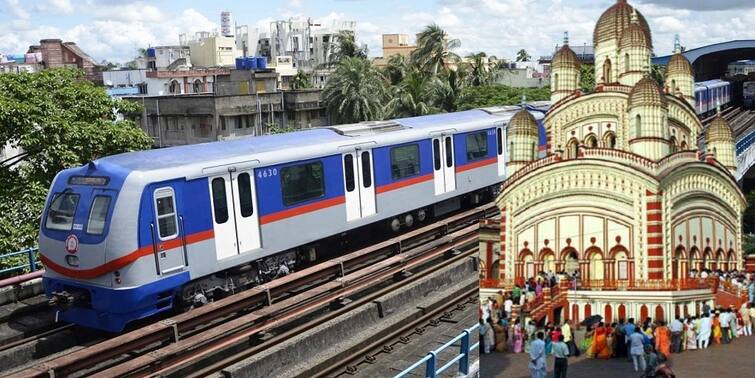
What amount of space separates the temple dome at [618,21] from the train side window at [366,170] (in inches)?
401

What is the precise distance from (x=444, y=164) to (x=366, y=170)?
1990mm

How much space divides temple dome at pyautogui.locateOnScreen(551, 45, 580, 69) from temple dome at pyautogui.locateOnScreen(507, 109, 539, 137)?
0.36 metres

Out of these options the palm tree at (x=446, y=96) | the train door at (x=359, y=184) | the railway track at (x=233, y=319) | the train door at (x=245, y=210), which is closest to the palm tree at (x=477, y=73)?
the palm tree at (x=446, y=96)

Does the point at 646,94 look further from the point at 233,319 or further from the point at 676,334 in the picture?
the point at 233,319

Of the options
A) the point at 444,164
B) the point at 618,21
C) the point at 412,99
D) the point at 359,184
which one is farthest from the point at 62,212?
the point at 412,99

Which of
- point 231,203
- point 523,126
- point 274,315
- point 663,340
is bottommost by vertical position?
point 274,315

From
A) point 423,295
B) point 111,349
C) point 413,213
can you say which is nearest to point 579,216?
point 111,349

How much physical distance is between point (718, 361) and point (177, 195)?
8.76 meters

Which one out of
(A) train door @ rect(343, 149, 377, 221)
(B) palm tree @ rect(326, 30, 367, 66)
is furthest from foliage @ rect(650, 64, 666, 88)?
(B) palm tree @ rect(326, 30, 367, 66)

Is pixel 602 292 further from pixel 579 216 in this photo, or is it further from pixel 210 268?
pixel 210 268

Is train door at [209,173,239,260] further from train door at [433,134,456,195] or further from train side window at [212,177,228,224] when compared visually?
train door at [433,134,456,195]

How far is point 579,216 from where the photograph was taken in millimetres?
3162

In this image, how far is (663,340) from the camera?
283cm

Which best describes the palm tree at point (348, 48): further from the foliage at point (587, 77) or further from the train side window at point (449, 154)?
the foliage at point (587, 77)
